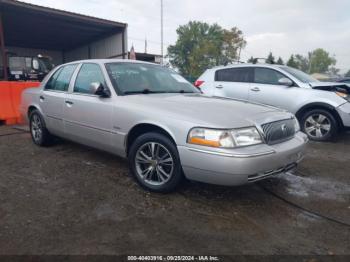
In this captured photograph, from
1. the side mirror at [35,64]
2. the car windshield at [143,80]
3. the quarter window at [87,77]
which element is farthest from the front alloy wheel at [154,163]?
the side mirror at [35,64]

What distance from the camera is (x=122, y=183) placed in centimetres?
395

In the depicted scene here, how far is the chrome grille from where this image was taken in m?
3.29

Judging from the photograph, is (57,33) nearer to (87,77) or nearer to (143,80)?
(87,77)

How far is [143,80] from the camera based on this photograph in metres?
4.30

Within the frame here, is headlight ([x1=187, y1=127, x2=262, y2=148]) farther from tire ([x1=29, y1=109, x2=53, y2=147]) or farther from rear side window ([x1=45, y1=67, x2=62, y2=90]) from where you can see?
tire ([x1=29, y1=109, x2=53, y2=147])

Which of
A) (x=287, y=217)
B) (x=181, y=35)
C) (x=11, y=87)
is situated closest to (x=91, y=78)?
(x=287, y=217)

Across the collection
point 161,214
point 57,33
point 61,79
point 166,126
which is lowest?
point 161,214

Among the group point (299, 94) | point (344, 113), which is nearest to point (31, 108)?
point (299, 94)

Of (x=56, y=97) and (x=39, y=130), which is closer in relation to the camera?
(x=56, y=97)

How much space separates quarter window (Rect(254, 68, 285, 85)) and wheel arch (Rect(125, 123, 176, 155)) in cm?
436

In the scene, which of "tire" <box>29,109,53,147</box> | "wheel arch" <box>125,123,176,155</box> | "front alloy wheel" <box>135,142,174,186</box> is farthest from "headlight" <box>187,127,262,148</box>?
"tire" <box>29,109,53,147</box>

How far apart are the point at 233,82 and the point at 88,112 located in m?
4.37

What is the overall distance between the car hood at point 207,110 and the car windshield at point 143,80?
0.24m

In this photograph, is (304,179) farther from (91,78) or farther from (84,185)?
(91,78)
